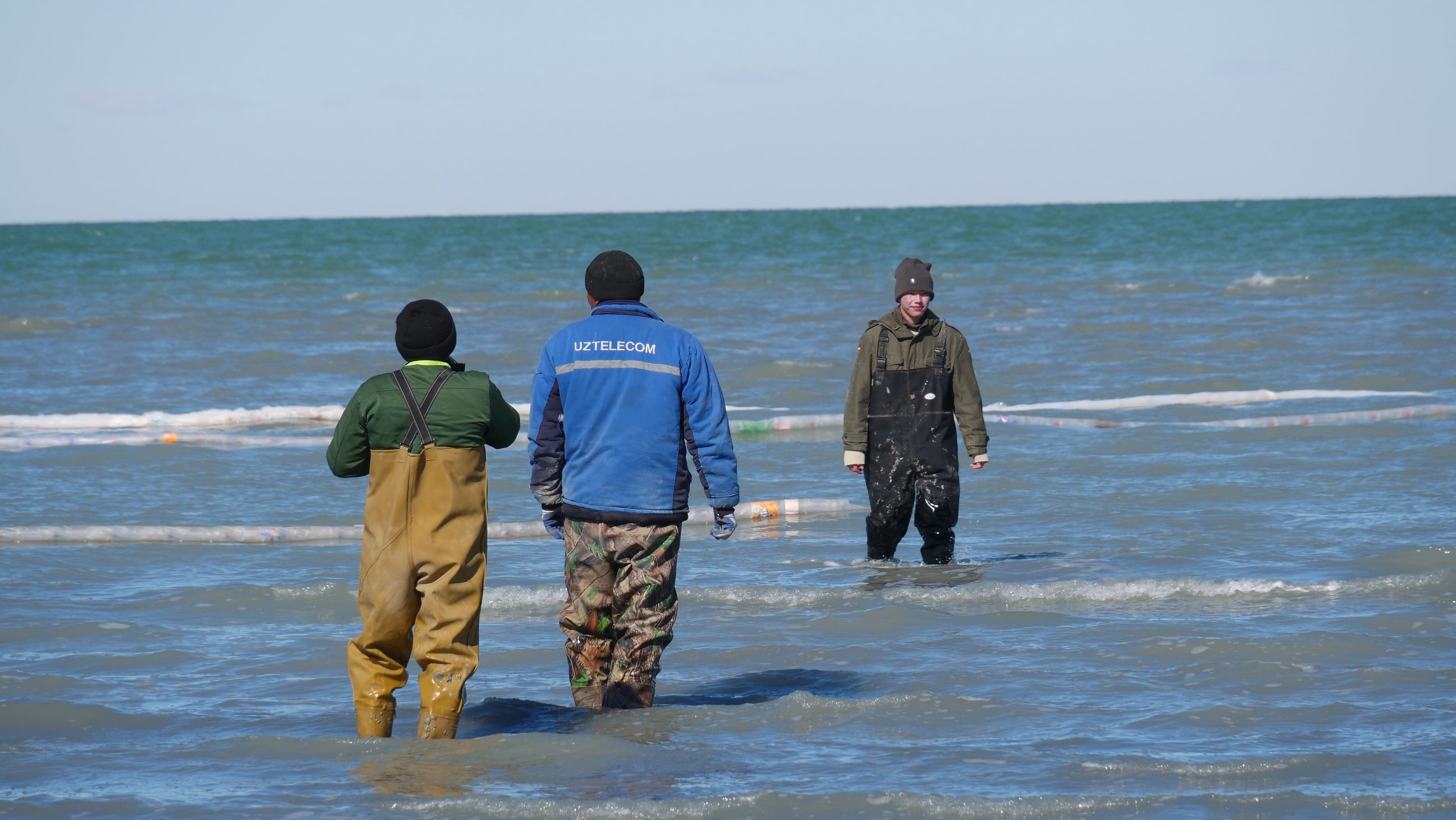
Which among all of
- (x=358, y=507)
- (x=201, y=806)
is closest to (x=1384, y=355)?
(x=358, y=507)

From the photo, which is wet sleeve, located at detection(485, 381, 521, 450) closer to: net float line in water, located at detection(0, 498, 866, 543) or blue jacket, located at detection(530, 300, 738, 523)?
blue jacket, located at detection(530, 300, 738, 523)

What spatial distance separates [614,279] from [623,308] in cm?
11

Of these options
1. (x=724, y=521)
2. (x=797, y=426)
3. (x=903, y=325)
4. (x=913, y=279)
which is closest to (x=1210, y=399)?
(x=797, y=426)

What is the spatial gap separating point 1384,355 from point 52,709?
16134 millimetres

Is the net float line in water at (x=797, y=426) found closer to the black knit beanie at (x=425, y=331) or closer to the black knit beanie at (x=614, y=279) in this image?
the black knit beanie at (x=614, y=279)

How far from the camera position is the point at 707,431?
4844 mm

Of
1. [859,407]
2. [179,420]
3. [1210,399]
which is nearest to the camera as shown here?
[859,407]

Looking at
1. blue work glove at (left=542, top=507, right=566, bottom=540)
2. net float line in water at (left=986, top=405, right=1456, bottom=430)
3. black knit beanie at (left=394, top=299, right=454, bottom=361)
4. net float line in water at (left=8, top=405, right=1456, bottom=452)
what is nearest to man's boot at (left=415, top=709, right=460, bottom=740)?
blue work glove at (left=542, top=507, right=566, bottom=540)

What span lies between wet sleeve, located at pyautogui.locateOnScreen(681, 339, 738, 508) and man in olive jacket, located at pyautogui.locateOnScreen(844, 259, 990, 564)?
7.97ft

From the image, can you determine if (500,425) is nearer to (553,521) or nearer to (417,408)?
(417,408)

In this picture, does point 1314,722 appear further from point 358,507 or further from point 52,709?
point 358,507

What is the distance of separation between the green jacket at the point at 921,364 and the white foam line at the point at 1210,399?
268 inches

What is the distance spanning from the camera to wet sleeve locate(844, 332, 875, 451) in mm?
7312

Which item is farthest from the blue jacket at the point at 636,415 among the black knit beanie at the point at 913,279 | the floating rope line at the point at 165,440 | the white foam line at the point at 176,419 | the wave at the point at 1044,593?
the white foam line at the point at 176,419
